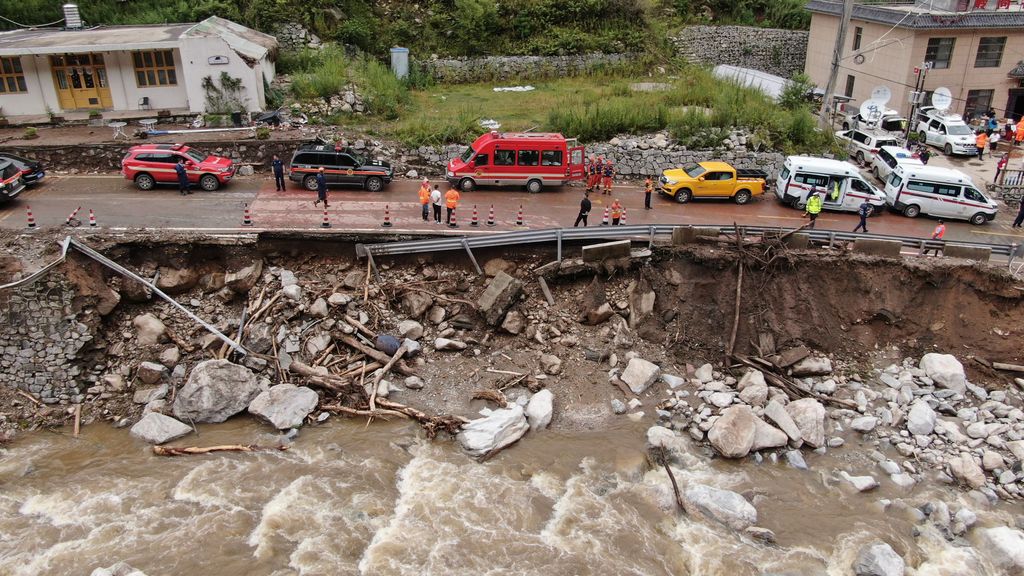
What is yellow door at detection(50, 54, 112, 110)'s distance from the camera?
96.0 feet

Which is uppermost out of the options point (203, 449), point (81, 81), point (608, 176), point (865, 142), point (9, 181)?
point (81, 81)

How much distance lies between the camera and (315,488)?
15547 millimetres

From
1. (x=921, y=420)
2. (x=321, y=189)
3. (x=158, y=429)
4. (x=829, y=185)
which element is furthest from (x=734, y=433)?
(x=321, y=189)

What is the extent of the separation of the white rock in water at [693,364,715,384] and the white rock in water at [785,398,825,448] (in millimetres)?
2144

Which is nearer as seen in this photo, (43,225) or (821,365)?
(821,365)

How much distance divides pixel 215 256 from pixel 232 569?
34.8 ft

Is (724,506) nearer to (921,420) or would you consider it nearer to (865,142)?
(921,420)

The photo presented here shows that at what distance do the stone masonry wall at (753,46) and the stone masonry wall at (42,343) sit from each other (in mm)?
38210

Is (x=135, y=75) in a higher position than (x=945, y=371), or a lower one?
higher

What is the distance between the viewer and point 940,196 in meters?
25.7

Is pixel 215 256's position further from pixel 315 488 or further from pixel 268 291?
pixel 315 488

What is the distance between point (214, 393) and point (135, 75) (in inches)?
725

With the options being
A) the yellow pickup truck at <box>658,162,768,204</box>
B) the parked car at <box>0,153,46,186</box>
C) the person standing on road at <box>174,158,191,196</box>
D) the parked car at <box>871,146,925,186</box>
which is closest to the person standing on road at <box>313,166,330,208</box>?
the person standing on road at <box>174,158,191,196</box>

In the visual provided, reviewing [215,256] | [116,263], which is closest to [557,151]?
[215,256]
